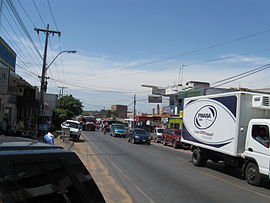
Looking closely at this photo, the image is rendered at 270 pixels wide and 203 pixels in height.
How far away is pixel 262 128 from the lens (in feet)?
34.8

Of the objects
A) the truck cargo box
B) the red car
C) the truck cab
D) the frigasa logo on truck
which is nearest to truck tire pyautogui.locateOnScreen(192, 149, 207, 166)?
the truck cargo box

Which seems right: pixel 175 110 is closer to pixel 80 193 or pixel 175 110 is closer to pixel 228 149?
pixel 228 149

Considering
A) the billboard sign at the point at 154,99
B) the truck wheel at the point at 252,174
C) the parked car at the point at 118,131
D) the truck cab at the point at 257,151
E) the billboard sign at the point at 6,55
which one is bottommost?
the parked car at the point at 118,131

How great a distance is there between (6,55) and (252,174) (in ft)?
66.4

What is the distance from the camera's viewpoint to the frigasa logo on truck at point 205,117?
43.9 ft

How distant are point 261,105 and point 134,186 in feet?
19.3

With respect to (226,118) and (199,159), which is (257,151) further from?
(199,159)

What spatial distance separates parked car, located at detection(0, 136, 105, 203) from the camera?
1965mm

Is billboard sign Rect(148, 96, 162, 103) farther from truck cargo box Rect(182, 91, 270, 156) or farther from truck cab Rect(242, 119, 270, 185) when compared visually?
truck cab Rect(242, 119, 270, 185)

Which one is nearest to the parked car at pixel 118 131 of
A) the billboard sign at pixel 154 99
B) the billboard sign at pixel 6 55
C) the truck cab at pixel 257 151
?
the billboard sign at pixel 6 55

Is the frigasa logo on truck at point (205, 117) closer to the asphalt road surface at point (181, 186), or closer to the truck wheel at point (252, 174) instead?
the asphalt road surface at point (181, 186)

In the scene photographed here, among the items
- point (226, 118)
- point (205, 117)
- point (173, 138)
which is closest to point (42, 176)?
point (226, 118)

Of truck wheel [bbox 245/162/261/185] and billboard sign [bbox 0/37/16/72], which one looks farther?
billboard sign [bbox 0/37/16/72]

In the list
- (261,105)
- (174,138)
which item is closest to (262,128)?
(261,105)
